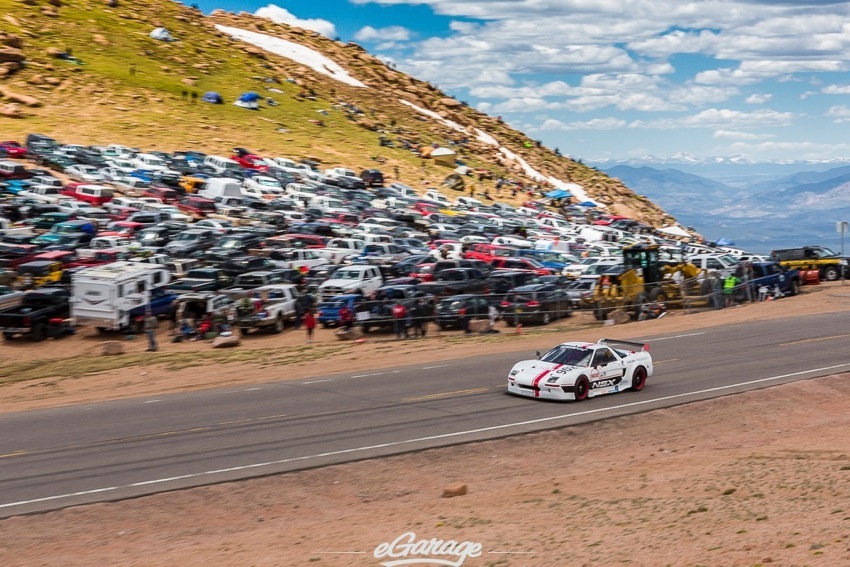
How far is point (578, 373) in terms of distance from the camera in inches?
898

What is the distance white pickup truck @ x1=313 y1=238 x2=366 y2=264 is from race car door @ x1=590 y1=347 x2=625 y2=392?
84.0 feet

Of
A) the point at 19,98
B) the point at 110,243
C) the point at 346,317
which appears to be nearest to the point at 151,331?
the point at 346,317

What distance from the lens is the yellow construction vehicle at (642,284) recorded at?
37469 millimetres

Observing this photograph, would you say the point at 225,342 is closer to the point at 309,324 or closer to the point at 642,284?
the point at 309,324

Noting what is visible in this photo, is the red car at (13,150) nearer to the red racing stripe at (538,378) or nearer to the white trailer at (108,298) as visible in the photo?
the white trailer at (108,298)

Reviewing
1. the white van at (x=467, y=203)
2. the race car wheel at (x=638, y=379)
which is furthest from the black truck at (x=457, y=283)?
the white van at (x=467, y=203)

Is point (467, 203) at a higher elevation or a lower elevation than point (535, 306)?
higher

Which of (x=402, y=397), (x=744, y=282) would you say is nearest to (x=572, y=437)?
(x=402, y=397)

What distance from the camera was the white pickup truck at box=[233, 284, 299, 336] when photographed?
3447 centimetres

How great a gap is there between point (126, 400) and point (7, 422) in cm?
325

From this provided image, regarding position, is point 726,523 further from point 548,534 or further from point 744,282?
point 744,282

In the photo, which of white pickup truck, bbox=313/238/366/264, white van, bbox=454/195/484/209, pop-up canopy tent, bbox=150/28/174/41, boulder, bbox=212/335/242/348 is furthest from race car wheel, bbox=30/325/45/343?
pop-up canopy tent, bbox=150/28/174/41

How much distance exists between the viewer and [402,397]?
76.7 ft

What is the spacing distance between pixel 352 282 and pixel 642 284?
11704mm
